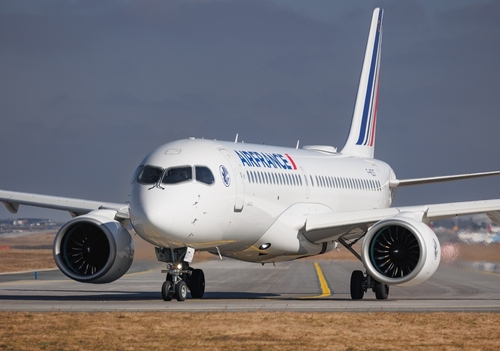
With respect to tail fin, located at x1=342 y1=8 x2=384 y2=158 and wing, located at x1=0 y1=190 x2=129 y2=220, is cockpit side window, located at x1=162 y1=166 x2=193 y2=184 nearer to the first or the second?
wing, located at x1=0 y1=190 x2=129 y2=220

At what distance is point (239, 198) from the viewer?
26.1 m

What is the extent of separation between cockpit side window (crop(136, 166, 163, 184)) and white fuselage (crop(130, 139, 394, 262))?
12 cm

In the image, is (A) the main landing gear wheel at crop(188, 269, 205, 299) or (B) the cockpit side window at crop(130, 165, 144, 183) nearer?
(B) the cockpit side window at crop(130, 165, 144, 183)

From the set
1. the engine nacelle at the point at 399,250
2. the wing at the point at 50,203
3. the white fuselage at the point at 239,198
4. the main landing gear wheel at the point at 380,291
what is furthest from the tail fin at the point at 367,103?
the engine nacelle at the point at 399,250

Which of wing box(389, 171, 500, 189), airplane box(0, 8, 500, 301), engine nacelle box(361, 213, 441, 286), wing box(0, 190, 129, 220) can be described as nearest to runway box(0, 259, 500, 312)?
engine nacelle box(361, 213, 441, 286)

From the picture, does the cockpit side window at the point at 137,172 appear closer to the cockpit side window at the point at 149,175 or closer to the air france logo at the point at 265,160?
the cockpit side window at the point at 149,175

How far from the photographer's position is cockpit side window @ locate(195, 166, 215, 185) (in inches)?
971

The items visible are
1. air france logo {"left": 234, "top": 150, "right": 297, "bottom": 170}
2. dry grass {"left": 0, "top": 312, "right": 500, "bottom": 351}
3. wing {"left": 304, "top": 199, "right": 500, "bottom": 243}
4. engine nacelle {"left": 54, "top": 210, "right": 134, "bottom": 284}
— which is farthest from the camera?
wing {"left": 304, "top": 199, "right": 500, "bottom": 243}

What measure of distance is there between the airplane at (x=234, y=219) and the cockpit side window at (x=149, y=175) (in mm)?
30

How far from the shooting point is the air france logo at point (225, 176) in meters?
25.4

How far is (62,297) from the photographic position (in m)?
28.0

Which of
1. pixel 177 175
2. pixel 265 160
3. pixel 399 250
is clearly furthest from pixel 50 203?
pixel 399 250

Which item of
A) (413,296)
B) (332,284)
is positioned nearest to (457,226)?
(332,284)

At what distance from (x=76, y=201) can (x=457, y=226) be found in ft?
74.7
